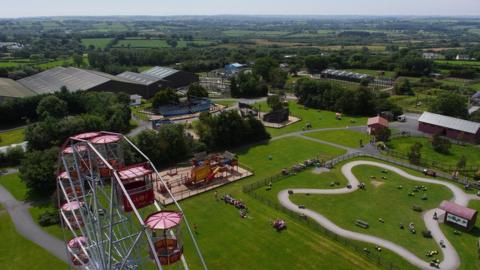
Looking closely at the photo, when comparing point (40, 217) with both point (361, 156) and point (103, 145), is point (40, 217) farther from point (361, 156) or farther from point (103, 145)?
point (361, 156)

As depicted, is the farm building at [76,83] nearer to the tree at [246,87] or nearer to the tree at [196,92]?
the tree at [196,92]

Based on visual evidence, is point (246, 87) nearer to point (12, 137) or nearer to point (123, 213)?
point (12, 137)

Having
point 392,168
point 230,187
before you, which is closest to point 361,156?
point 392,168

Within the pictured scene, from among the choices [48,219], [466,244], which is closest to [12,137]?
[48,219]

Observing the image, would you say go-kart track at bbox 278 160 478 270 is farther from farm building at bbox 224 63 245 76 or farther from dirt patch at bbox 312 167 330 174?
farm building at bbox 224 63 245 76

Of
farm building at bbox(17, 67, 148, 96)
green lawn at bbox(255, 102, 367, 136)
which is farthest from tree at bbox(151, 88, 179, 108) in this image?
green lawn at bbox(255, 102, 367, 136)

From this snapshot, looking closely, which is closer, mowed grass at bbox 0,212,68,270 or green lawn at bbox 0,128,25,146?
mowed grass at bbox 0,212,68,270

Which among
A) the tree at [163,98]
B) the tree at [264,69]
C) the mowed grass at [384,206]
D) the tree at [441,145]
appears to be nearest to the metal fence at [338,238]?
the mowed grass at [384,206]
